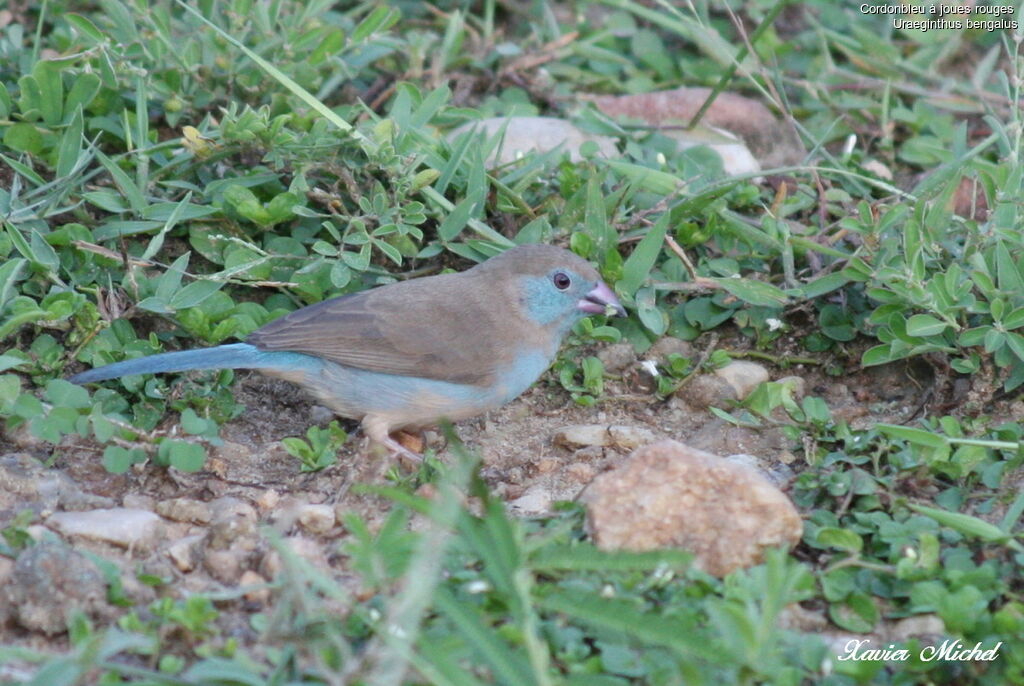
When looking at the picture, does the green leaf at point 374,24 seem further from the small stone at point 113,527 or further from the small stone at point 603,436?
the small stone at point 113,527

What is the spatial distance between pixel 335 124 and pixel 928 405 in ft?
7.96

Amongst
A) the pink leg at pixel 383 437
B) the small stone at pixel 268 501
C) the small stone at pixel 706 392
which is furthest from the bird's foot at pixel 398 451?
the small stone at pixel 706 392

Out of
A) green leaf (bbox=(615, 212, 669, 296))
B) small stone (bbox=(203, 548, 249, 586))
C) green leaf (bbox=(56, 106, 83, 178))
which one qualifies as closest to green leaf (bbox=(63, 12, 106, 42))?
green leaf (bbox=(56, 106, 83, 178))

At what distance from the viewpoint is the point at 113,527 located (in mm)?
3494

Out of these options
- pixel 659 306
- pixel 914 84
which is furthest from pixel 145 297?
pixel 914 84

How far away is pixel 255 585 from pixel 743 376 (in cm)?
213

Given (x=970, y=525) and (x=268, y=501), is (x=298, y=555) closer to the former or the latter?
(x=268, y=501)

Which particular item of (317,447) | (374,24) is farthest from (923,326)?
(374,24)

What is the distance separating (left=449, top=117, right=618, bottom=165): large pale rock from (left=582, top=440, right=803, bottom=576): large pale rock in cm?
205

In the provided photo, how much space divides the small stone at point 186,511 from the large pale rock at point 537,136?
207 centimetres

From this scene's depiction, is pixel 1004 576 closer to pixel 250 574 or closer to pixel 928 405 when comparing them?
pixel 928 405

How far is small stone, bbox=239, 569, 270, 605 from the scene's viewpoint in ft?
10.5

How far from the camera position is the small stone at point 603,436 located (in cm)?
429

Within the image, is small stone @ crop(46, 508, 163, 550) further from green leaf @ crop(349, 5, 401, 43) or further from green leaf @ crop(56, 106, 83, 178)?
green leaf @ crop(349, 5, 401, 43)
